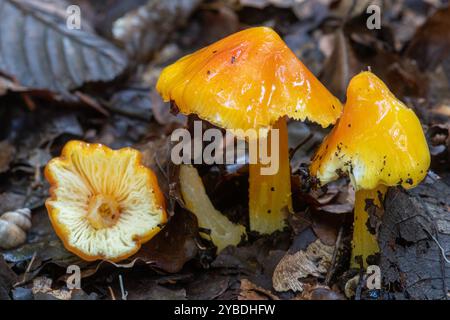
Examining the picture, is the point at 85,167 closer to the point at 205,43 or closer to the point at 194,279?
the point at 194,279

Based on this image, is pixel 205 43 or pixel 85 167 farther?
pixel 205 43

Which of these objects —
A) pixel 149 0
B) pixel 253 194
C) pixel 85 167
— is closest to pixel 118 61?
pixel 149 0

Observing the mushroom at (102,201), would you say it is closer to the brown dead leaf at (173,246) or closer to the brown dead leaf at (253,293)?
the brown dead leaf at (173,246)

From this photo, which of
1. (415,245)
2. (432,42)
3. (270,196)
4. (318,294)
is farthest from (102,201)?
(432,42)

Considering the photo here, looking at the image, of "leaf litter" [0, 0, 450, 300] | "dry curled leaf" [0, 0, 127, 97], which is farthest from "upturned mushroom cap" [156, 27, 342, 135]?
"dry curled leaf" [0, 0, 127, 97]

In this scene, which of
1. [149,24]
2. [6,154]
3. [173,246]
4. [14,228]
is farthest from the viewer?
[149,24]

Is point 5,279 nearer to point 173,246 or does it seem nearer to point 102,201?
point 102,201
